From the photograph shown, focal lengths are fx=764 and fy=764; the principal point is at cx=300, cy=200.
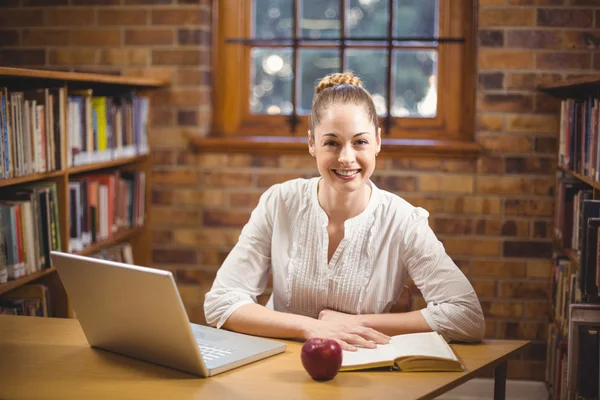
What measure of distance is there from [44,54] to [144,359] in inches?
95.4

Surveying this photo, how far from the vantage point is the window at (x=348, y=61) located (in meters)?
3.48

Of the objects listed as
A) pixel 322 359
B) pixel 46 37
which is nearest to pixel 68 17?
pixel 46 37

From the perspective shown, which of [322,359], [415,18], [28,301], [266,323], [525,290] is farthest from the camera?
[415,18]

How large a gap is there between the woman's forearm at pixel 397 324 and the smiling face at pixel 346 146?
386 mm

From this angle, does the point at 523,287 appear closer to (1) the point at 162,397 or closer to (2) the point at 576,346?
(2) the point at 576,346

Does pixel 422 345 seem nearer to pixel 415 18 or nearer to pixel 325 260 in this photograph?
pixel 325 260

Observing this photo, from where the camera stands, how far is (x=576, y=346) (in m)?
1.76

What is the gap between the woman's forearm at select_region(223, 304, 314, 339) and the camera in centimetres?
182

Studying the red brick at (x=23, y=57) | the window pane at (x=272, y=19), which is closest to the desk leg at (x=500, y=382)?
the window pane at (x=272, y=19)

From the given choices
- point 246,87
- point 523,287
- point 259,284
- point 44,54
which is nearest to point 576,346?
point 259,284

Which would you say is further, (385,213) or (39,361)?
(385,213)

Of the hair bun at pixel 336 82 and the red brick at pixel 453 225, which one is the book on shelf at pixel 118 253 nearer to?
the red brick at pixel 453 225

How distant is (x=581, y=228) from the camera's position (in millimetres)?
2004

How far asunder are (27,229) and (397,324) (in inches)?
53.5
